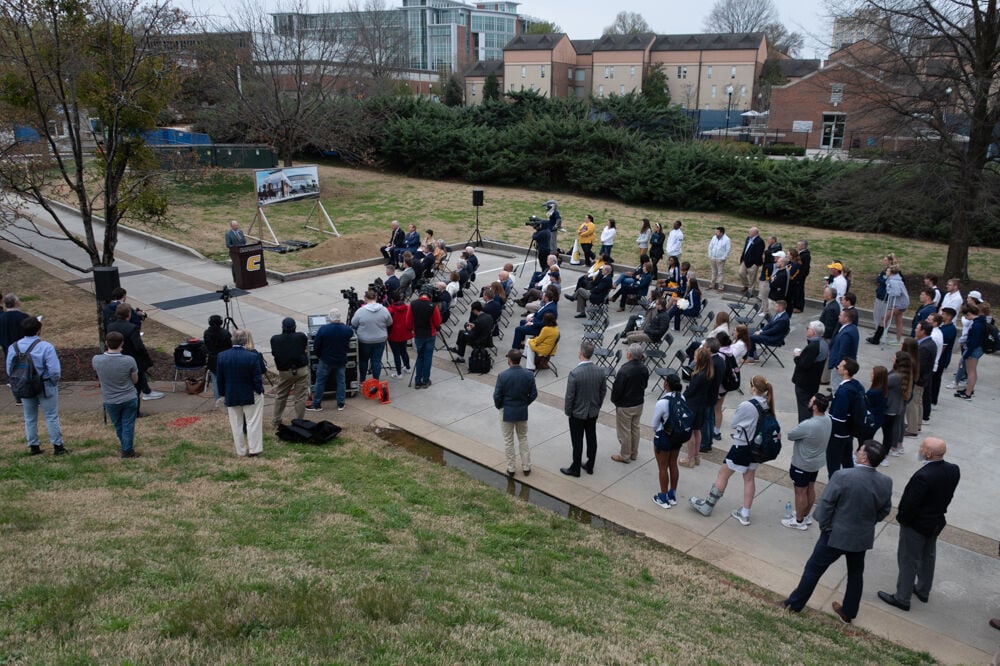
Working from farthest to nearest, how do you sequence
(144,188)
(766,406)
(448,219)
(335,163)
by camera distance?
(335,163)
(448,219)
(144,188)
(766,406)

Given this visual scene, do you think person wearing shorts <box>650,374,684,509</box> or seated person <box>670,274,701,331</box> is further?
seated person <box>670,274,701,331</box>

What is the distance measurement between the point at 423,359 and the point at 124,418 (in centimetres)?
471

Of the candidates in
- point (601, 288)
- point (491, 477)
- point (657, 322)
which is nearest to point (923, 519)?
point (491, 477)

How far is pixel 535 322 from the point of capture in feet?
43.0

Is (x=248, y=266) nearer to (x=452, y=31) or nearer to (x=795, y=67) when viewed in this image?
(x=795, y=67)

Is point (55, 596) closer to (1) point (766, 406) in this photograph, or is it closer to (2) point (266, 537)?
(2) point (266, 537)

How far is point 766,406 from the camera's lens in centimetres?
771

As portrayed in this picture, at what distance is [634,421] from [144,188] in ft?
34.1

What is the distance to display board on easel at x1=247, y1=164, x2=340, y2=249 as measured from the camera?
920 inches

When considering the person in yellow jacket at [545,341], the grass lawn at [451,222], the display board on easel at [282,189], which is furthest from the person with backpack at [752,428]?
the display board on easel at [282,189]

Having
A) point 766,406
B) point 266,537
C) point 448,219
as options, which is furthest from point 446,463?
point 448,219

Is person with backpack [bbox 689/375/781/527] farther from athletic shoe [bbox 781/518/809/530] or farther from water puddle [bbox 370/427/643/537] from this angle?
water puddle [bbox 370/427/643/537]

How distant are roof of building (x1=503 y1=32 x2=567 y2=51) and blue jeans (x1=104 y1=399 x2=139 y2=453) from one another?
283 feet

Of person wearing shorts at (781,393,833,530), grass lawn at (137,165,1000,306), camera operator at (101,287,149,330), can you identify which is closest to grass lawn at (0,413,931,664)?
person wearing shorts at (781,393,833,530)
